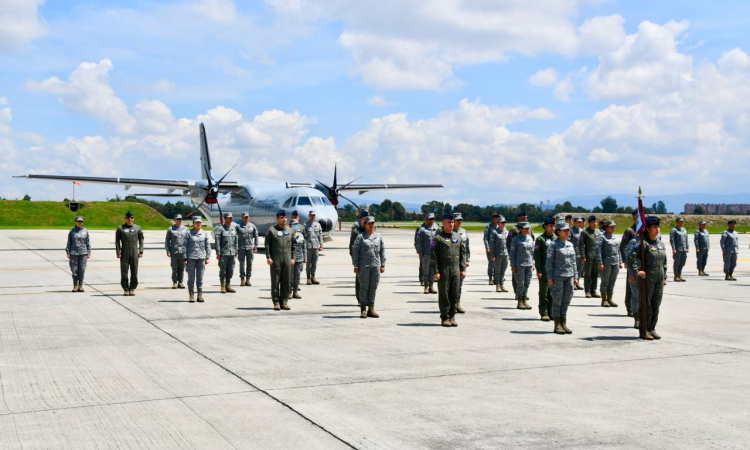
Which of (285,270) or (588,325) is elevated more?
(285,270)

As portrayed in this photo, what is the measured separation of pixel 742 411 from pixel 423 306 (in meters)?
8.00

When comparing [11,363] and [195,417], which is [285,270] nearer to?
[11,363]

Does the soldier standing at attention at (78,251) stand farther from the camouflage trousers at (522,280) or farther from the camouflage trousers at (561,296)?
the camouflage trousers at (561,296)

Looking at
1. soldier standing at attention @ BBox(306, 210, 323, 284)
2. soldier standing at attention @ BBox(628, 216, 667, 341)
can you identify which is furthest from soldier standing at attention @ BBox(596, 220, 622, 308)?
soldier standing at attention @ BBox(306, 210, 323, 284)

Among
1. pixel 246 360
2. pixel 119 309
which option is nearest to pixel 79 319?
pixel 119 309

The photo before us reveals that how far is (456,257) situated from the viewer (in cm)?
1134

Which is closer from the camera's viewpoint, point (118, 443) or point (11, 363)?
point (118, 443)

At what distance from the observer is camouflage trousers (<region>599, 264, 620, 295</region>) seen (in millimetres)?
14125

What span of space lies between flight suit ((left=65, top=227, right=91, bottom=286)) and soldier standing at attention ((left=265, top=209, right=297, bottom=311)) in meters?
5.03

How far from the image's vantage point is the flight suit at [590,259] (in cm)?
1570

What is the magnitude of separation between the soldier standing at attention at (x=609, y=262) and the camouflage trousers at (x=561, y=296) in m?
3.74

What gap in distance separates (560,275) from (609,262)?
14.0 feet

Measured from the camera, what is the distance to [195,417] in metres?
5.99

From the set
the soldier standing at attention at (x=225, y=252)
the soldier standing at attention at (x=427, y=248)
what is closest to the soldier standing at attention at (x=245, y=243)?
the soldier standing at attention at (x=225, y=252)
